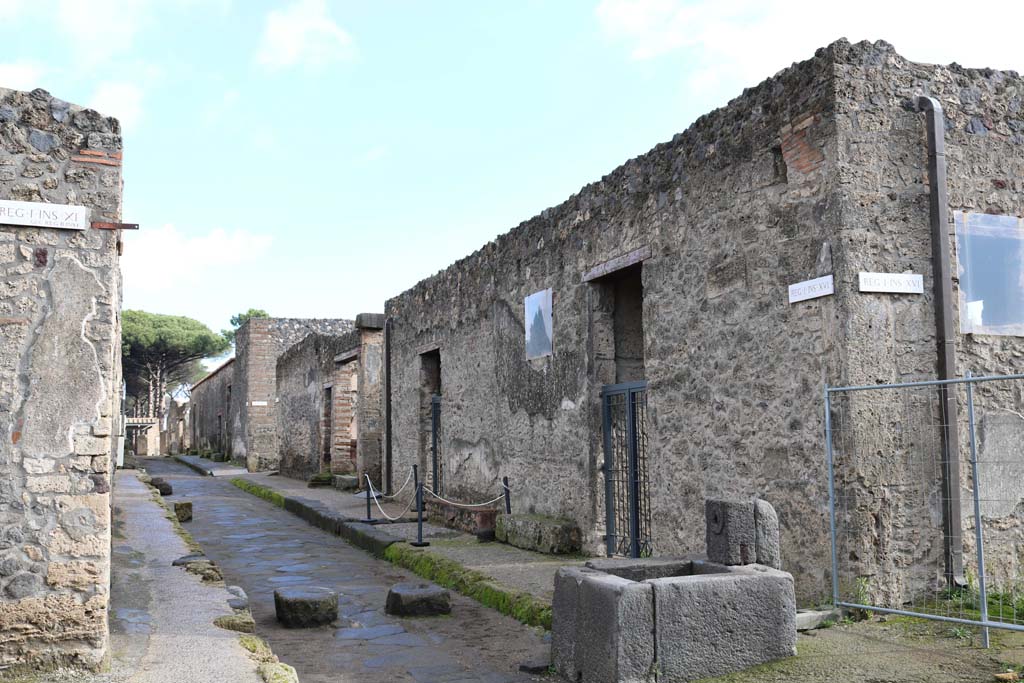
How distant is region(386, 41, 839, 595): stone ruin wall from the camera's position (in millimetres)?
5582

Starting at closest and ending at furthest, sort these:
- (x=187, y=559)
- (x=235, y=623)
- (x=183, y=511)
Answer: (x=235, y=623)
(x=187, y=559)
(x=183, y=511)

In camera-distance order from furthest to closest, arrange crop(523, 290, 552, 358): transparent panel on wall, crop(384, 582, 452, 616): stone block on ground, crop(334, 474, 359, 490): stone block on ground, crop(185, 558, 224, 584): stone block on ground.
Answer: crop(334, 474, 359, 490): stone block on ground, crop(523, 290, 552, 358): transparent panel on wall, crop(185, 558, 224, 584): stone block on ground, crop(384, 582, 452, 616): stone block on ground

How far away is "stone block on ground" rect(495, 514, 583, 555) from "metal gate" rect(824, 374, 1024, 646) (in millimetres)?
3156

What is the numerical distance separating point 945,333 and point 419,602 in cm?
389

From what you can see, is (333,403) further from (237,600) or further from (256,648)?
(256,648)

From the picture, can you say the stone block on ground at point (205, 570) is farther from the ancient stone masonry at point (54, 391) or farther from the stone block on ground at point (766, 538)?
the stone block on ground at point (766, 538)

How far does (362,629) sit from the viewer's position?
6.11 metres

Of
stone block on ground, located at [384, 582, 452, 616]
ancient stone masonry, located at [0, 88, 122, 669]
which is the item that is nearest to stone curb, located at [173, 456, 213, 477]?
stone block on ground, located at [384, 582, 452, 616]

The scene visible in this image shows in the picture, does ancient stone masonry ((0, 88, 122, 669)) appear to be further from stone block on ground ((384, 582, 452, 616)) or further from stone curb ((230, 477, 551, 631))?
stone curb ((230, 477, 551, 631))

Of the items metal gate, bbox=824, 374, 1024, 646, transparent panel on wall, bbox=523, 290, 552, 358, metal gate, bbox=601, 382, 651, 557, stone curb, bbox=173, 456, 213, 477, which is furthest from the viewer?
stone curb, bbox=173, 456, 213, 477

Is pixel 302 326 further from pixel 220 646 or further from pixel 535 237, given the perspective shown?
pixel 220 646

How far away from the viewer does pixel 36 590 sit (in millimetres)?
4195

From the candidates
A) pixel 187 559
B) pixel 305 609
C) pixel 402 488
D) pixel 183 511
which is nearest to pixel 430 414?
pixel 402 488

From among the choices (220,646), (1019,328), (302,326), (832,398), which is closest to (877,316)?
(832,398)
